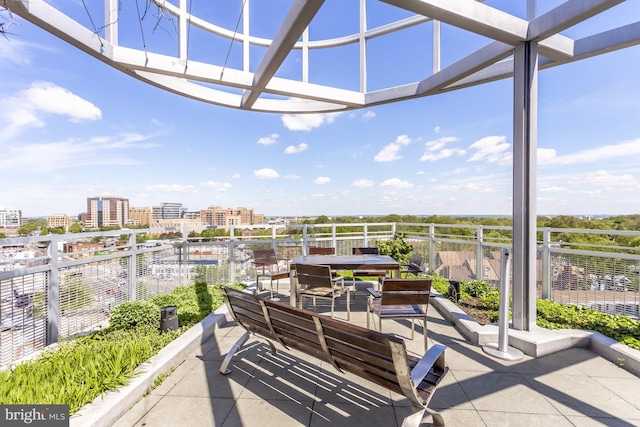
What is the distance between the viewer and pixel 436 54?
557 cm

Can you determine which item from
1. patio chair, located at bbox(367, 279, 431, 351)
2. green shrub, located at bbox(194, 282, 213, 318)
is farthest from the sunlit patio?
patio chair, located at bbox(367, 279, 431, 351)

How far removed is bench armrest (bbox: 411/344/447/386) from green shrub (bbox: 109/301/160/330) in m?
3.55

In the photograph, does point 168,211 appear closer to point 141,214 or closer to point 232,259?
point 141,214

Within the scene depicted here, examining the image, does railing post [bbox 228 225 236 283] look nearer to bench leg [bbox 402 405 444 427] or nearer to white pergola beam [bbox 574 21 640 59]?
bench leg [bbox 402 405 444 427]

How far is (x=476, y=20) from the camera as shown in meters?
3.34

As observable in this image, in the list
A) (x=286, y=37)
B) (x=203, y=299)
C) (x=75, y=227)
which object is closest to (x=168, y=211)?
(x=75, y=227)

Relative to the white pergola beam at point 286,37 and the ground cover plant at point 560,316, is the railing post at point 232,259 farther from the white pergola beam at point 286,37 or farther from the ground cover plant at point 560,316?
the ground cover plant at point 560,316

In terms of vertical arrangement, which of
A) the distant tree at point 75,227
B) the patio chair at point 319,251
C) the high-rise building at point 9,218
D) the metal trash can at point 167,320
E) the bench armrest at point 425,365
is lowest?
the metal trash can at point 167,320

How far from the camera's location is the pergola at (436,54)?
3.31m

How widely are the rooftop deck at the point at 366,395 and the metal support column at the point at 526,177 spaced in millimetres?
752

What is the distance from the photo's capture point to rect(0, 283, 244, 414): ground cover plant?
2.05 meters

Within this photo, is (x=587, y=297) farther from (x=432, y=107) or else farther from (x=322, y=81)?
(x=432, y=107)

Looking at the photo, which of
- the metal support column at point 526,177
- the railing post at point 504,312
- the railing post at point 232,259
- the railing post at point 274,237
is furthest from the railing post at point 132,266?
the metal support column at point 526,177

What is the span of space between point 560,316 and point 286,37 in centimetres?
555
